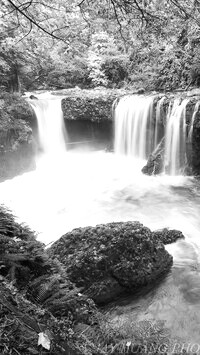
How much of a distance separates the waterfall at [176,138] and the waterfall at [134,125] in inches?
42.4

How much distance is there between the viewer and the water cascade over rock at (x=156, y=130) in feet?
36.0

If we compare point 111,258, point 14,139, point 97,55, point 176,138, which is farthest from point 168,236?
point 97,55

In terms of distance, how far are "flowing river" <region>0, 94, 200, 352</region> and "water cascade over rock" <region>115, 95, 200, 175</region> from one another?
1.56ft

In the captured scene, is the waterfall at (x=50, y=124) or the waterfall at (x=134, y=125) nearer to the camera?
the waterfall at (x=134, y=125)

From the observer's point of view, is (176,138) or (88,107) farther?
(88,107)

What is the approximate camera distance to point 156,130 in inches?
479

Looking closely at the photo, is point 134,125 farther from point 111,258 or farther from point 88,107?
point 111,258

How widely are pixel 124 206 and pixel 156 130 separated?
4486 mm

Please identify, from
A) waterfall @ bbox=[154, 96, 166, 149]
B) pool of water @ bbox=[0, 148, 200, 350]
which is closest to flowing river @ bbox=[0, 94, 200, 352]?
pool of water @ bbox=[0, 148, 200, 350]

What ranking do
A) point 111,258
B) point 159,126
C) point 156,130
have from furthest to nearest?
point 156,130
point 159,126
point 111,258

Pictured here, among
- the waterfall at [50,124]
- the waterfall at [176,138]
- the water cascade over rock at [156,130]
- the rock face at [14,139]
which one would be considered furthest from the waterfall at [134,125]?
the rock face at [14,139]

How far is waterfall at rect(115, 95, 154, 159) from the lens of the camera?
40.5 ft

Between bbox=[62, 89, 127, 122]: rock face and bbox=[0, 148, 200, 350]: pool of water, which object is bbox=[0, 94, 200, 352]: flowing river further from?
bbox=[62, 89, 127, 122]: rock face

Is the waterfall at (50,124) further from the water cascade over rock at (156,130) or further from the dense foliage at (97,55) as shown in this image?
the water cascade over rock at (156,130)
